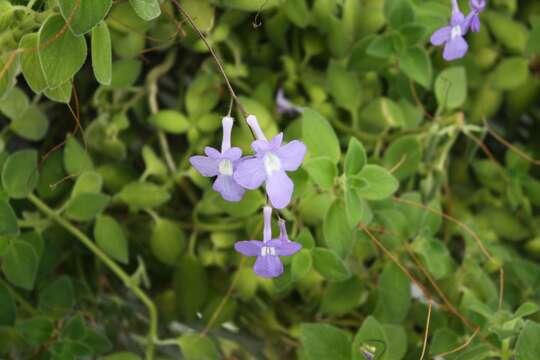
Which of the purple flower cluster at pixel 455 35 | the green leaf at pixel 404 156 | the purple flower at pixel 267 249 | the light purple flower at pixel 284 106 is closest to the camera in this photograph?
the purple flower at pixel 267 249

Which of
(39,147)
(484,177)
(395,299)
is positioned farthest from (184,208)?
(484,177)

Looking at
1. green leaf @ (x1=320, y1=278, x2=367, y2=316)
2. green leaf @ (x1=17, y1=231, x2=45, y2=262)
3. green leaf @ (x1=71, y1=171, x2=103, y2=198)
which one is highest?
green leaf @ (x1=71, y1=171, x2=103, y2=198)

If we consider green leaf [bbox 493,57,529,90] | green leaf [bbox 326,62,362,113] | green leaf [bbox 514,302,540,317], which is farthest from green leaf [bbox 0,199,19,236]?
green leaf [bbox 493,57,529,90]

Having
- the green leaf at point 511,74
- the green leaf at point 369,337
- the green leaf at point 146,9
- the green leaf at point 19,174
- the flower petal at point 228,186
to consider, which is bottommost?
the green leaf at point 369,337

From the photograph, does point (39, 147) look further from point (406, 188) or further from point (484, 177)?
point (484, 177)

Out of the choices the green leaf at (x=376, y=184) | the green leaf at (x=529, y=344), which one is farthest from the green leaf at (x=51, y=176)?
the green leaf at (x=529, y=344)

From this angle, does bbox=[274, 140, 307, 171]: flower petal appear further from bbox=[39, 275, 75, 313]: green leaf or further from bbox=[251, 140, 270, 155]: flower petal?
bbox=[39, 275, 75, 313]: green leaf

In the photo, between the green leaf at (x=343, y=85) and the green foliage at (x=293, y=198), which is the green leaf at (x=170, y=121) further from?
the green leaf at (x=343, y=85)
